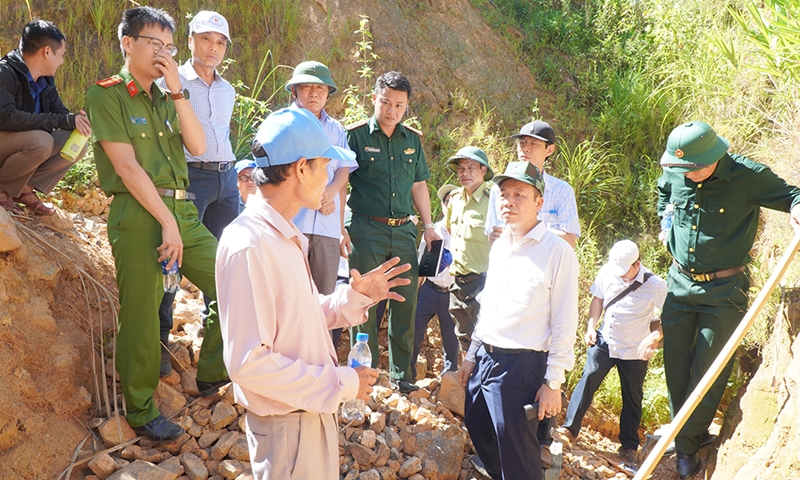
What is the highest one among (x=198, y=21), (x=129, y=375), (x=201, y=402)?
(x=198, y=21)

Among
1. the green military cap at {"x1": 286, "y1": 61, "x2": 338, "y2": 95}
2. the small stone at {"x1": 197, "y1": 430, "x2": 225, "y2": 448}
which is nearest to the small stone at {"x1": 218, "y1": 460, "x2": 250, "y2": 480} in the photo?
the small stone at {"x1": 197, "y1": 430, "x2": 225, "y2": 448}

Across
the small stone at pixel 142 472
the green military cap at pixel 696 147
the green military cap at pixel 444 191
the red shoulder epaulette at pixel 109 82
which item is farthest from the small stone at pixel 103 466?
the green military cap at pixel 696 147

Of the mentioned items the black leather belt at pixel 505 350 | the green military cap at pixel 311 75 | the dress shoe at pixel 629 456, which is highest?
the green military cap at pixel 311 75

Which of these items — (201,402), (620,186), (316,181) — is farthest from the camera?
(620,186)

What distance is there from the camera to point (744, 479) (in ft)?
12.1

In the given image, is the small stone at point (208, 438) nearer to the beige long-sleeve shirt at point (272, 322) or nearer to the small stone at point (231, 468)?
the small stone at point (231, 468)

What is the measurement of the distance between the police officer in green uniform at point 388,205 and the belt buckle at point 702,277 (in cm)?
188

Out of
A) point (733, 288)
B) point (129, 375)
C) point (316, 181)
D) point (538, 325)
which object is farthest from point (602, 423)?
point (316, 181)

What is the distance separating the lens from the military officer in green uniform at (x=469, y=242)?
521cm

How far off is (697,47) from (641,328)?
467cm

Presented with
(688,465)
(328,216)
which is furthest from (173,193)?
(688,465)

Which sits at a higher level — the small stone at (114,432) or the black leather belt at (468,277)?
the black leather belt at (468,277)

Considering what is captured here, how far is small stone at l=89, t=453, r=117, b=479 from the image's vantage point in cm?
350

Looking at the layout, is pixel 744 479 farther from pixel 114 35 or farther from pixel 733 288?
pixel 114 35
